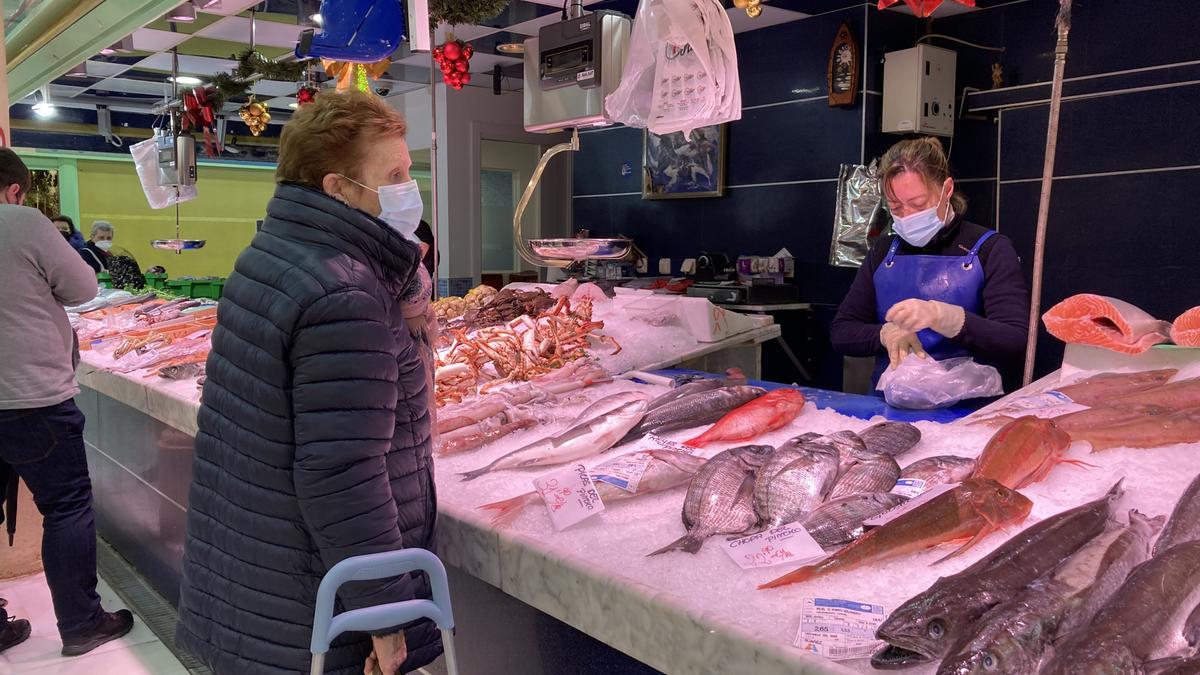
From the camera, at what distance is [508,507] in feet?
6.16

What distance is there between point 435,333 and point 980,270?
2078 millimetres

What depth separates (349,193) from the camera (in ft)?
5.92

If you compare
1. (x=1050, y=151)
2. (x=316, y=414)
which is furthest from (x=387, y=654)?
A: (x=1050, y=151)

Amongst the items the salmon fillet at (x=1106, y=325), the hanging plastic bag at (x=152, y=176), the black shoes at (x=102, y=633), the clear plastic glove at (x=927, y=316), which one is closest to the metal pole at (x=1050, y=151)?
the salmon fillet at (x=1106, y=325)

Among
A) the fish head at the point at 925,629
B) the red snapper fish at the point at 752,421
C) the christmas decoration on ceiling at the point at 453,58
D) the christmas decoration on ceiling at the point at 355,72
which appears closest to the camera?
the fish head at the point at 925,629

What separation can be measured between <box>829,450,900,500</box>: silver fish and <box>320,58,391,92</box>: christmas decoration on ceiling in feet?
6.19

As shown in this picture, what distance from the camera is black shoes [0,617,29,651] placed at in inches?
151

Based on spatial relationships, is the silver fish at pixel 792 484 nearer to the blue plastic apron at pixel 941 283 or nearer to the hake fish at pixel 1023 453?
the hake fish at pixel 1023 453

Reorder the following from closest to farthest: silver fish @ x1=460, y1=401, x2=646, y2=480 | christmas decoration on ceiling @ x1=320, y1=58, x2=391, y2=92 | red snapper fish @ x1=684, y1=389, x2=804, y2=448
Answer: silver fish @ x1=460, y1=401, x2=646, y2=480 → red snapper fish @ x1=684, y1=389, x2=804, y2=448 → christmas decoration on ceiling @ x1=320, y1=58, x2=391, y2=92

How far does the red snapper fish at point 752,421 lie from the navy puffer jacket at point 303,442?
74 centimetres

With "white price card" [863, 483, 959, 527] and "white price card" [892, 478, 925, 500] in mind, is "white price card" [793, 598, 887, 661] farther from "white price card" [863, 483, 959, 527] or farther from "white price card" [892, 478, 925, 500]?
"white price card" [892, 478, 925, 500]

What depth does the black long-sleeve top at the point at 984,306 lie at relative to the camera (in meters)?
3.06

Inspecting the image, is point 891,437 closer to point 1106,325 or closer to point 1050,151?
point 1106,325

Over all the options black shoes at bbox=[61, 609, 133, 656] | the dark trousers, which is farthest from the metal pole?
black shoes at bbox=[61, 609, 133, 656]
